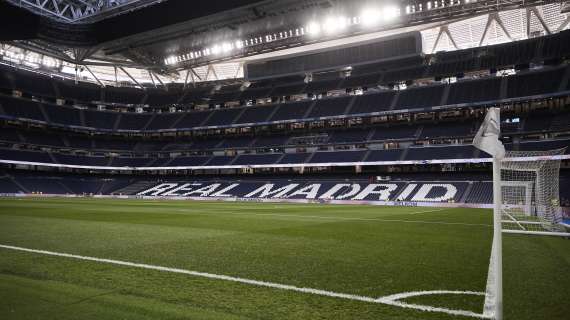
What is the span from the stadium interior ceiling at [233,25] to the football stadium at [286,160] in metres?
0.29

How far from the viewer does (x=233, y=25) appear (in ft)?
150

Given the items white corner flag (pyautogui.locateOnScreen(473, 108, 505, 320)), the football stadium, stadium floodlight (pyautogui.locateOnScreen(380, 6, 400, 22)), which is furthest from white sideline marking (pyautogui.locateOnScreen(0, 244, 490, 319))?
stadium floodlight (pyautogui.locateOnScreen(380, 6, 400, 22))

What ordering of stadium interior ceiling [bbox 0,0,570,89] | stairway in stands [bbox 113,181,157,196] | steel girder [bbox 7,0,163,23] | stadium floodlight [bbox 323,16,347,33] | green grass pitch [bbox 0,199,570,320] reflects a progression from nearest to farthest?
green grass pitch [bbox 0,199,570,320]
stadium interior ceiling [bbox 0,0,570,89]
steel girder [bbox 7,0,163,23]
stadium floodlight [bbox 323,16,347,33]
stairway in stands [bbox 113,181,157,196]

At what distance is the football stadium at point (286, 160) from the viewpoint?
5.00 m

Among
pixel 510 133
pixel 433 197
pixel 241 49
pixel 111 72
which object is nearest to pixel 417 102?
pixel 510 133

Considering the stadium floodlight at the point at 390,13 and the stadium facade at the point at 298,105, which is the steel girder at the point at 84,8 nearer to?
the stadium facade at the point at 298,105

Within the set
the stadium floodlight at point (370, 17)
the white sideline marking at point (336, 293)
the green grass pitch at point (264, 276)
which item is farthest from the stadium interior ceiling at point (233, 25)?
the white sideline marking at point (336, 293)

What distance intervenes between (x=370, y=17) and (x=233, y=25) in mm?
16735

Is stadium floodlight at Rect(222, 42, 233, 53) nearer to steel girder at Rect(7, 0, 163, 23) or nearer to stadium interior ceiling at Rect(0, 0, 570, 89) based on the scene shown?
stadium interior ceiling at Rect(0, 0, 570, 89)

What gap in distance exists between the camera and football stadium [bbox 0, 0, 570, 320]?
197 inches

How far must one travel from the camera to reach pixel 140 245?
29.2 ft

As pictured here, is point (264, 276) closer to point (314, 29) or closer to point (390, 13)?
point (390, 13)

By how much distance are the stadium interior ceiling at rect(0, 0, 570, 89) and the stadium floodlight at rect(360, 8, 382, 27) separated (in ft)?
0.38

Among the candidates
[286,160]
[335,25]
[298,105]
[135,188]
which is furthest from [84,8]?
[286,160]
